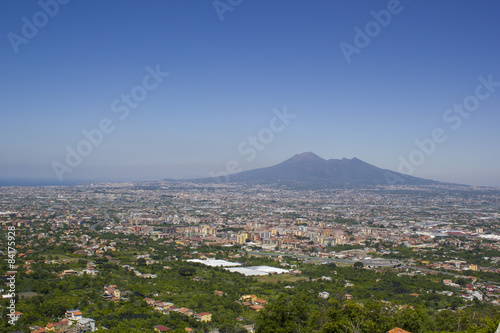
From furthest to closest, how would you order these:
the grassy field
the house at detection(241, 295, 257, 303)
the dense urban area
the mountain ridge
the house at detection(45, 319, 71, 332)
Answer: the mountain ridge < the grassy field < the house at detection(241, 295, 257, 303) < the house at detection(45, 319, 71, 332) < the dense urban area

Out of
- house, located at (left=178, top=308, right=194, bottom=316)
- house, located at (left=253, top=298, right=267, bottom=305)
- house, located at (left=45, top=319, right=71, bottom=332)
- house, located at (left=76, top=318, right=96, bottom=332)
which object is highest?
house, located at (left=45, top=319, right=71, bottom=332)

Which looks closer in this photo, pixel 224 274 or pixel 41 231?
pixel 224 274

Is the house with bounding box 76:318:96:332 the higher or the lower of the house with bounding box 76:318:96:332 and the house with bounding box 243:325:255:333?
the higher

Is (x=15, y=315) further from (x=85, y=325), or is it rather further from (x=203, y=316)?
(x=203, y=316)

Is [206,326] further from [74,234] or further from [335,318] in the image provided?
[74,234]

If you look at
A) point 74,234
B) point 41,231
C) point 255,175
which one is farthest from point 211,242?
point 255,175

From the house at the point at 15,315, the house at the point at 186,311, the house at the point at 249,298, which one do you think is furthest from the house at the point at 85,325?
the house at the point at 249,298

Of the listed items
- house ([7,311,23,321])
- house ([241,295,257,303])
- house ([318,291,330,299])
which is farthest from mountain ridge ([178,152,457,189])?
house ([7,311,23,321])

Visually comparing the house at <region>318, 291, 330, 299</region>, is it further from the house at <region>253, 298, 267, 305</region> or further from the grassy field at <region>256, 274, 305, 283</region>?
the house at <region>253, 298, 267, 305</region>
